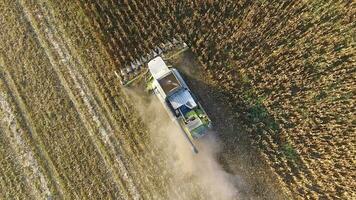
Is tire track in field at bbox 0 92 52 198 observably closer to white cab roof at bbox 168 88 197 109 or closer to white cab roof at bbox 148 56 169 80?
white cab roof at bbox 148 56 169 80

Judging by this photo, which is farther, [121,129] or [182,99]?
[121,129]

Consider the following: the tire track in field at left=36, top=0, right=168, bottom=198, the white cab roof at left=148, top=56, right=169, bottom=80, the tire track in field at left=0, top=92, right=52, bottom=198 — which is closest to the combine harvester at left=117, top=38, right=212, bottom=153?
the white cab roof at left=148, top=56, right=169, bottom=80

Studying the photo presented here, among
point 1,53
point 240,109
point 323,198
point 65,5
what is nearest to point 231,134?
point 240,109

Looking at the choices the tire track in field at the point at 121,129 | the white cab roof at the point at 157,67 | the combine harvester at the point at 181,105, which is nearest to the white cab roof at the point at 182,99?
the combine harvester at the point at 181,105

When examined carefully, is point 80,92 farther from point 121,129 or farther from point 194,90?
Answer: point 194,90

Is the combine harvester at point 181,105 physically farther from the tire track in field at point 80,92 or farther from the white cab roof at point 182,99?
the tire track in field at point 80,92

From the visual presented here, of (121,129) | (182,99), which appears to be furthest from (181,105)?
(121,129)
